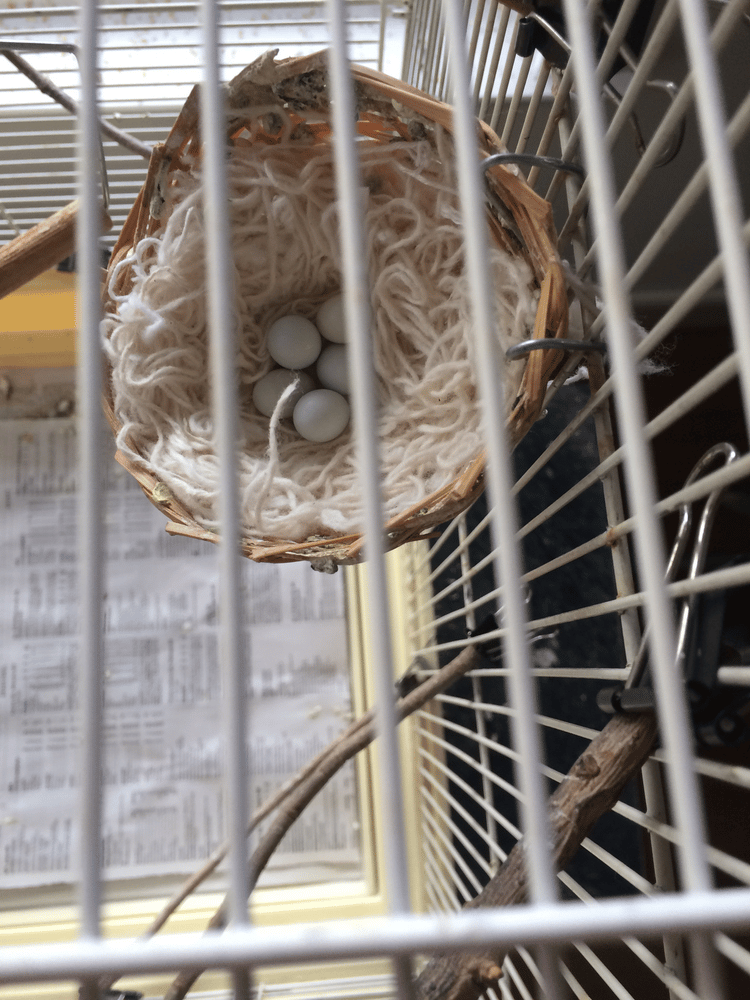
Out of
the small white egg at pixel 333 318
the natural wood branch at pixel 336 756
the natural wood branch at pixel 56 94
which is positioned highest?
the natural wood branch at pixel 56 94

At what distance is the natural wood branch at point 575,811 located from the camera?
14.8 inches

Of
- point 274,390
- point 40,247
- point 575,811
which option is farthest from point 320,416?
point 575,811

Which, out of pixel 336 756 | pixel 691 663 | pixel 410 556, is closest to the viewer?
pixel 691 663

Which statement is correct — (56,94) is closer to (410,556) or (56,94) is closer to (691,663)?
(691,663)

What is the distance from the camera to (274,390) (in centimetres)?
67

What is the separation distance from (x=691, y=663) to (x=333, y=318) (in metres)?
0.46

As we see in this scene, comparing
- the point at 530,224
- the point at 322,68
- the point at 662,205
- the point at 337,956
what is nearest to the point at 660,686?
the point at 337,956

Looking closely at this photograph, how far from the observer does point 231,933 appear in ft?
0.64

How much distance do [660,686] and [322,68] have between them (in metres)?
0.46

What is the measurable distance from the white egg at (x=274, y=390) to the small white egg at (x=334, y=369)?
24 mm

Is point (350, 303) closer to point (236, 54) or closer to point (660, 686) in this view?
point (660, 686)

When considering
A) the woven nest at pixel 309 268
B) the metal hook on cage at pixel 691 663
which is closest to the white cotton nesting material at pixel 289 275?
the woven nest at pixel 309 268

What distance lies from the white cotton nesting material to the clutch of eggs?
0.09 ft

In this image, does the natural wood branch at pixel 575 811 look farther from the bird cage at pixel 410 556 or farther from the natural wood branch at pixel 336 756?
the natural wood branch at pixel 336 756
